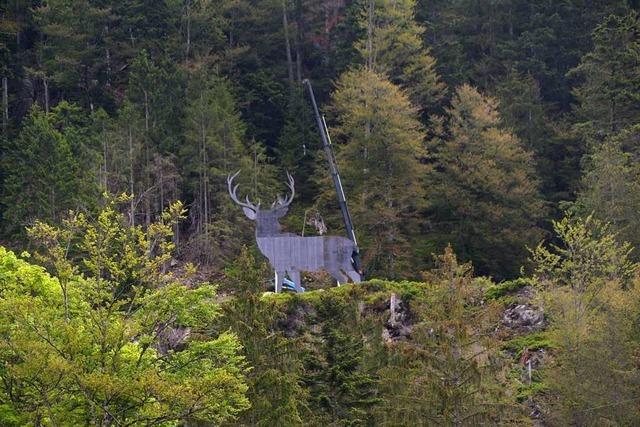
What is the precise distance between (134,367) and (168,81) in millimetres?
28224

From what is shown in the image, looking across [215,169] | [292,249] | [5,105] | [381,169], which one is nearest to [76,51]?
[5,105]

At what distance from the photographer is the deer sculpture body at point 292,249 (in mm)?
28953

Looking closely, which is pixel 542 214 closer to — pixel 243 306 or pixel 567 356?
pixel 567 356

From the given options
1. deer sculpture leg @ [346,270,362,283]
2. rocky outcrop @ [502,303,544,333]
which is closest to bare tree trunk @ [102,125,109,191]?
deer sculpture leg @ [346,270,362,283]

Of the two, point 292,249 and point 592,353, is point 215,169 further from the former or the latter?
point 592,353

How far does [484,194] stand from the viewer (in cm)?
3794

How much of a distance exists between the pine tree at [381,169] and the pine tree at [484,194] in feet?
3.87

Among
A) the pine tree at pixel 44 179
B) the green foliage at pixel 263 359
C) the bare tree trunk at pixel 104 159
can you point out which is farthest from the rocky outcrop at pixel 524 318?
the bare tree trunk at pixel 104 159

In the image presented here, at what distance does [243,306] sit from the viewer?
68.5 ft

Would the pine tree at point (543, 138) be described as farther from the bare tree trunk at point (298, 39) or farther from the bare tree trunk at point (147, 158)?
the bare tree trunk at point (147, 158)

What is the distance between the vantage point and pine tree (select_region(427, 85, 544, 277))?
36.6 metres

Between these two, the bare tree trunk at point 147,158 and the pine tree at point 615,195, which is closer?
the pine tree at point 615,195

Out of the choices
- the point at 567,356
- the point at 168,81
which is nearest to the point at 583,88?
the point at 168,81

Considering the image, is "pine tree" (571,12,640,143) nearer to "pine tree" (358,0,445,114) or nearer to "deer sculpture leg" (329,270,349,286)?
"pine tree" (358,0,445,114)
